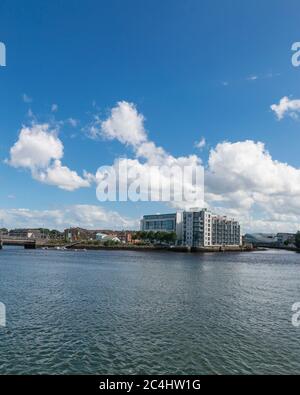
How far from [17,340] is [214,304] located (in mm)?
21431

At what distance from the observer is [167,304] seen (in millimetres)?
37188

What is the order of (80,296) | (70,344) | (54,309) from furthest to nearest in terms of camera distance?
(80,296) < (54,309) < (70,344)

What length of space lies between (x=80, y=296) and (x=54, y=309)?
7622mm

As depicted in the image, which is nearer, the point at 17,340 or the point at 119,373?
the point at 119,373
